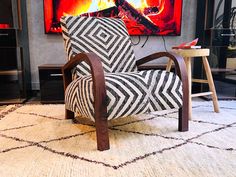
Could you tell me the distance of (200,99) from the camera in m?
2.53

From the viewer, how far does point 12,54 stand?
2.33 metres

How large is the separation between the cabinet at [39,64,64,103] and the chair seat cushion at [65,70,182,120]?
92cm

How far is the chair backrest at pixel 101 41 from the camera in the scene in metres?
1.72

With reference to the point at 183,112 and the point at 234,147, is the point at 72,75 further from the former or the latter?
the point at 234,147

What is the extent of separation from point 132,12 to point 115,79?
1.63 metres

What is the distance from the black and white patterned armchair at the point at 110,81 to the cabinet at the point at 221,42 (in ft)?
3.52

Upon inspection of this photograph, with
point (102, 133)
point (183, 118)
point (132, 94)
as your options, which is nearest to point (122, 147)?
point (102, 133)

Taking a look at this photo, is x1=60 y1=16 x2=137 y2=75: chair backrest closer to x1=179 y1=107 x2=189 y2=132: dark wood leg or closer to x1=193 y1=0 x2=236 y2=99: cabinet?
x1=179 y1=107 x2=189 y2=132: dark wood leg

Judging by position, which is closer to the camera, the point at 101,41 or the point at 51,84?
the point at 101,41

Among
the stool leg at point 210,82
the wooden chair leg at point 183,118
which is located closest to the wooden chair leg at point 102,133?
the wooden chair leg at point 183,118

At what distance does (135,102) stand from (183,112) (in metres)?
0.38

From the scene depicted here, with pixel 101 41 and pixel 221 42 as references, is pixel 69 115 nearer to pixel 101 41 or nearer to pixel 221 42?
pixel 101 41

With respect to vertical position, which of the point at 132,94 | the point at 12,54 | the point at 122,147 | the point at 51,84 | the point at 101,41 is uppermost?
the point at 101,41

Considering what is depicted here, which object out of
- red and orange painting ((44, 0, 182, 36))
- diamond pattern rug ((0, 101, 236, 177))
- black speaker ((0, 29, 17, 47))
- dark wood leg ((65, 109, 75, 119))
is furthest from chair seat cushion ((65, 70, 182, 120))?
red and orange painting ((44, 0, 182, 36))
